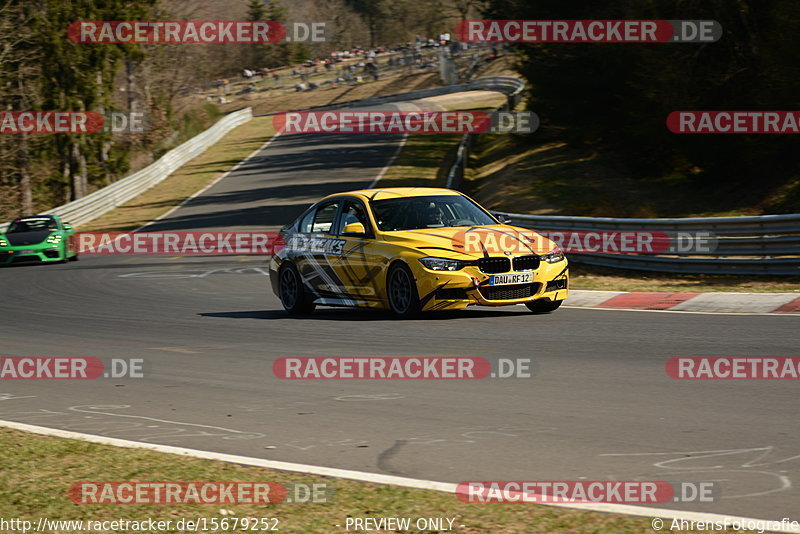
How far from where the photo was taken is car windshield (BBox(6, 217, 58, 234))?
27.8 m

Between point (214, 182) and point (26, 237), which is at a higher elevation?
point (214, 182)

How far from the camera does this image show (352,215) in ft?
45.2

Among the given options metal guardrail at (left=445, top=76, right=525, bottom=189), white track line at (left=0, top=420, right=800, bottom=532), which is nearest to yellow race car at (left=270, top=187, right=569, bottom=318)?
white track line at (left=0, top=420, right=800, bottom=532)

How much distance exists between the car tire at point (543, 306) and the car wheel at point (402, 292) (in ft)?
4.62

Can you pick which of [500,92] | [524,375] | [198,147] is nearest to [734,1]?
[524,375]

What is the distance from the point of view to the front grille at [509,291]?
478 inches

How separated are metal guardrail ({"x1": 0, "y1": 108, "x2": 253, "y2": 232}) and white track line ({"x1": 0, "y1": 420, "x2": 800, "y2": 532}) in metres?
25.1

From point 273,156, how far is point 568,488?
50311mm

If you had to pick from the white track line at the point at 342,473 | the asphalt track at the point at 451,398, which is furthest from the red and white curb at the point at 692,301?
the white track line at the point at 342,473

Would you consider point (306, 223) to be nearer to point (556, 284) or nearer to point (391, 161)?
point (556, 284)

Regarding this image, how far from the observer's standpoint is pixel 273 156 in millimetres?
54750

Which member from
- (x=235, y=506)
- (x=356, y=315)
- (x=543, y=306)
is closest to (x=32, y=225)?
(x=356, y=315)

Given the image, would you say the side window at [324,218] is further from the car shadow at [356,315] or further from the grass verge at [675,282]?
the grass verge at [675,282]

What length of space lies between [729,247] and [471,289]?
6.35 metres
